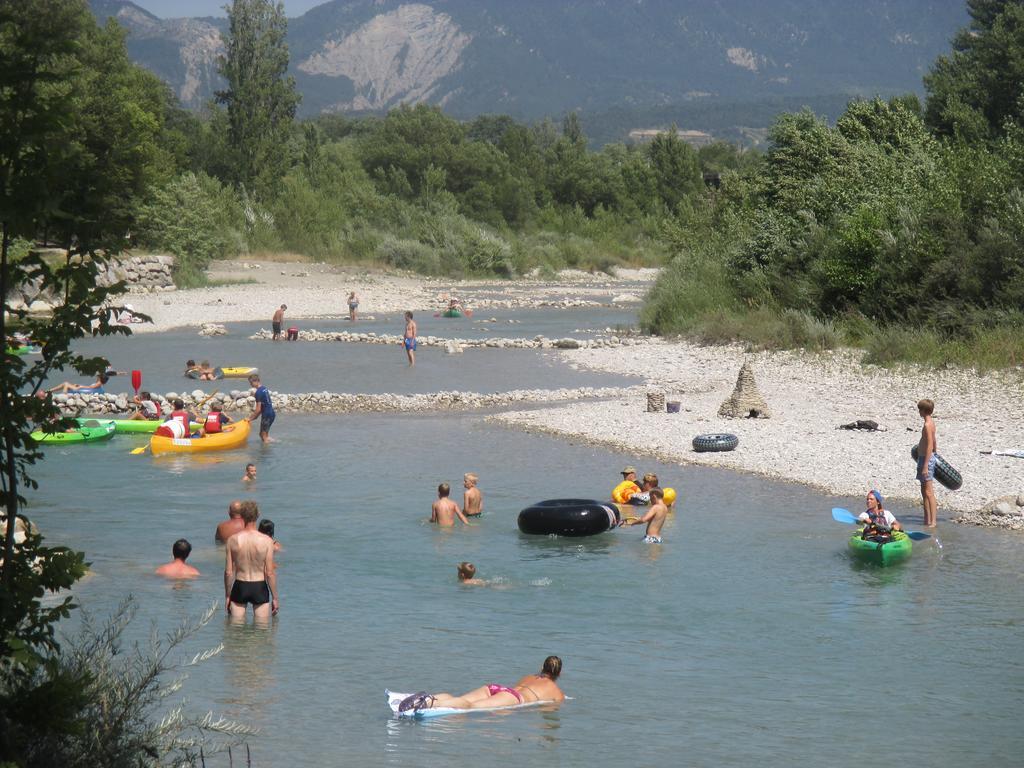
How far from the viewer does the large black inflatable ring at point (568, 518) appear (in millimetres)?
16812

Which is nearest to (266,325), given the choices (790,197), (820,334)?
(790,197)

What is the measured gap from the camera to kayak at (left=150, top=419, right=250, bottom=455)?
23.0 meters

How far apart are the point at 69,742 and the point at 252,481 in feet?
45.9

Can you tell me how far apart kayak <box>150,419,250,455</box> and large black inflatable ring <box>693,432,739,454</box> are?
8109mm

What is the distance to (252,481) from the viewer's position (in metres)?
20.6

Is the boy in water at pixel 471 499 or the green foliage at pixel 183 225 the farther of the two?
the green foliage at pixel 183 225

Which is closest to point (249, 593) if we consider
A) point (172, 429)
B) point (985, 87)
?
point (172, 429)

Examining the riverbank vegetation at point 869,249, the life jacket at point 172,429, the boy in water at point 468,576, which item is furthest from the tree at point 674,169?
the boy in water at point 468,576

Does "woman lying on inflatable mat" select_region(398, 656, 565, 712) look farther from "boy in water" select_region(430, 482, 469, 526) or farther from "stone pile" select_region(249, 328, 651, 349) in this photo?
"stone pile" select_region(249, 328, 651, 349)

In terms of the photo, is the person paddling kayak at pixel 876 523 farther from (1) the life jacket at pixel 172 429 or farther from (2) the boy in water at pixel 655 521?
(1) the life jacket at pixel 172 429

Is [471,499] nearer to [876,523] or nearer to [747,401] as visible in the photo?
[876,523]

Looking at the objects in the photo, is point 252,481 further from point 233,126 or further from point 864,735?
point 233,126

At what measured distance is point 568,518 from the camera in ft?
55.1

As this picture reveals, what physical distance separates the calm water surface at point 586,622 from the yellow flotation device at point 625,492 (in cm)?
79
